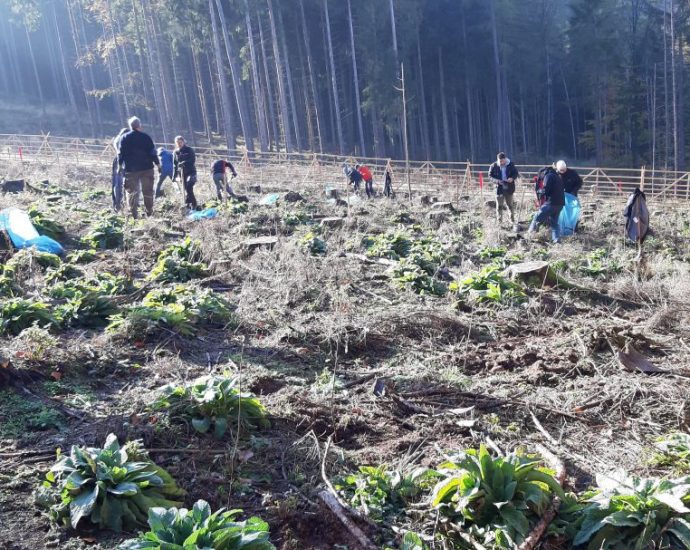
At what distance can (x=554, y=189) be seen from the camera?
12.0 m

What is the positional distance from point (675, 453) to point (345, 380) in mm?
2308

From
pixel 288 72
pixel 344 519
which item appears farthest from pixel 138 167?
pixel 288 72

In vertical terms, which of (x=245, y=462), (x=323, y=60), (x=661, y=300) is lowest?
(x=661, y=300)

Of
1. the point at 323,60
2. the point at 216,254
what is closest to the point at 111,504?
the point at 216,254

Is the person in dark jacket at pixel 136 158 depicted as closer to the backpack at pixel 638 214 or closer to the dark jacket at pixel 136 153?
the dark jacket at pixel 136 153

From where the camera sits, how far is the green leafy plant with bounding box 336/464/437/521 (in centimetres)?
337

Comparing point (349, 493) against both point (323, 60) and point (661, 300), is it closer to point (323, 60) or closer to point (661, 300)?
point (661, 300)

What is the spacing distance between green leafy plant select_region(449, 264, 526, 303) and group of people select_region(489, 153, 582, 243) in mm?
4447

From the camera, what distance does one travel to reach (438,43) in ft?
141

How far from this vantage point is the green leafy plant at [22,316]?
559 centimetres

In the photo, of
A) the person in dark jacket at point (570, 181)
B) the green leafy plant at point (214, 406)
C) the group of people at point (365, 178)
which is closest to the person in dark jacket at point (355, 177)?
the group of people at point (365, 178)

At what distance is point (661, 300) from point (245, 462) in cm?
538

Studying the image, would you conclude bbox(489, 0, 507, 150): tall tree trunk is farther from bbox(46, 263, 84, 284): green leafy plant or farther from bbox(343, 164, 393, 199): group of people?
bbox(46, 263, 84, 284): green leafy plant

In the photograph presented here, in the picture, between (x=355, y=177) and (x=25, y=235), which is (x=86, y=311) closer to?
(x=25, y=235)
